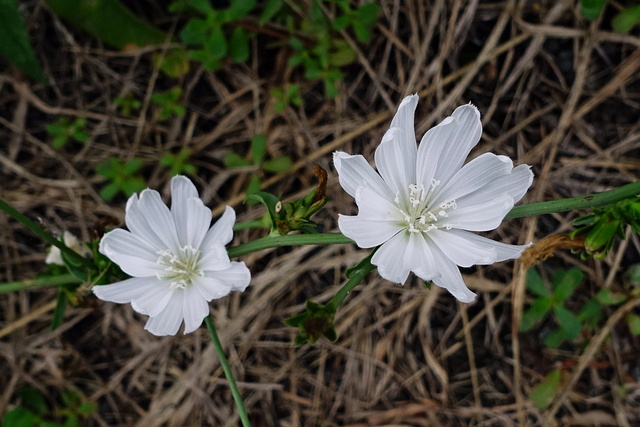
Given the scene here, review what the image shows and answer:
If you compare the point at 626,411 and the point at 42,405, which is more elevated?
the point at 626,411

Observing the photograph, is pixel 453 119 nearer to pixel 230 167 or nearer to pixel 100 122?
pixel 230 167

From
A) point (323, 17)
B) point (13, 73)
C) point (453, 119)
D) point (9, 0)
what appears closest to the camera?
point (453, 119)

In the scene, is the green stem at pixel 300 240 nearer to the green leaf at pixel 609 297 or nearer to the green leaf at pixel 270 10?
the green leaf at pixel 270 10

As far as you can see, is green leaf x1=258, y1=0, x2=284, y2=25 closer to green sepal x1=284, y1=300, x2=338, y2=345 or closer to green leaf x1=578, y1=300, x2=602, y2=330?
green sepal x1=284, y1=300, x2=338, y2=345

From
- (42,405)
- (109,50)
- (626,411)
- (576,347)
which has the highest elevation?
(109,50)

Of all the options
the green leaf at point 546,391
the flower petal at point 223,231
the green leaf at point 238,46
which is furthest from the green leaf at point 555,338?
the green leaf at point 238,46

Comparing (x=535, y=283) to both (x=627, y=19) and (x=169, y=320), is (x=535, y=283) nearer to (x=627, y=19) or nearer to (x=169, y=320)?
(x=627, y=19)

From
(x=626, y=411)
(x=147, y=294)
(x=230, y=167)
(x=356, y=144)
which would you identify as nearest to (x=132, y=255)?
(x=147, y=294)
